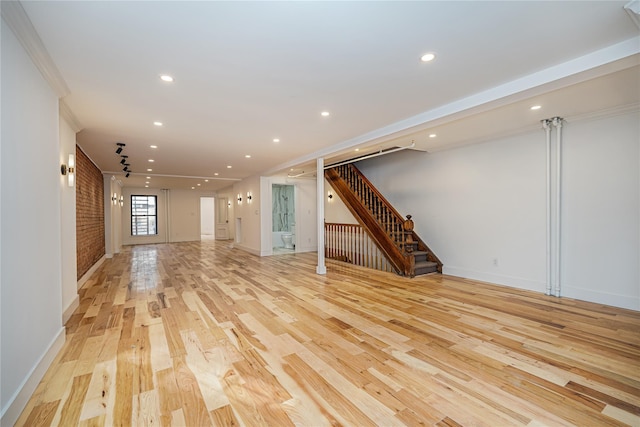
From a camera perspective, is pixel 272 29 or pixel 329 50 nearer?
pixel 272 29

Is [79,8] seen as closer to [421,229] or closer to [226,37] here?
[226,37]

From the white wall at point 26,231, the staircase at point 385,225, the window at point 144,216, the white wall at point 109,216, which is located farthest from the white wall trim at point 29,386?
the window at point 144,216

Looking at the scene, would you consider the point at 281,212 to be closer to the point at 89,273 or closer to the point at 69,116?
the point at 89,273

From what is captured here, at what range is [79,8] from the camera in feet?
5.75

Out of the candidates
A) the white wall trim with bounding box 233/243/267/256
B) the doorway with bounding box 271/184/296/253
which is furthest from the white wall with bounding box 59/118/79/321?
the doorway with bounding box 271/184/296/253

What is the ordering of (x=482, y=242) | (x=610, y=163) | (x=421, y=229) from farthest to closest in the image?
(x=421, y=229) → (x=482, y=242) → (x=610, y=163)

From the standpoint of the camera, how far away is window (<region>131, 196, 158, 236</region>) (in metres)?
12.0

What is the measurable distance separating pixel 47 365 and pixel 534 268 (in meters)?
6.14

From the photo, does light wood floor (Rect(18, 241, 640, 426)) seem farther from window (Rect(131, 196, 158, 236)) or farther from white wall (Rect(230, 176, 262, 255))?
window (Rect(131, 196, 158, 236))

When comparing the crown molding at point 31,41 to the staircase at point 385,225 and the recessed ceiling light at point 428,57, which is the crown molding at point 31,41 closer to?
the recessed ceiling light at point 428,57

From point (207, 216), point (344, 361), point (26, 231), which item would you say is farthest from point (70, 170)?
point (207, 216)

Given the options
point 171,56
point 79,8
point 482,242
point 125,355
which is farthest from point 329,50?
point 482,242

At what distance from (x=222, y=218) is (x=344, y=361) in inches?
499

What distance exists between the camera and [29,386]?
6.35ft
